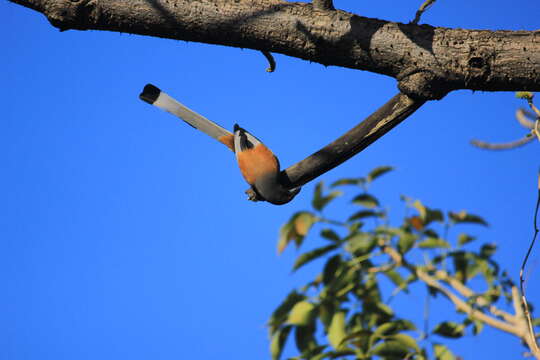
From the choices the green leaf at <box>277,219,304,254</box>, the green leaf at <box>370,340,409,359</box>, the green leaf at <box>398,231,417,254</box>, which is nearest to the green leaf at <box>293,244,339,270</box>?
the green leaf at <box>277,219,304,254</box>

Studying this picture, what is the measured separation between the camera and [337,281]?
312cm

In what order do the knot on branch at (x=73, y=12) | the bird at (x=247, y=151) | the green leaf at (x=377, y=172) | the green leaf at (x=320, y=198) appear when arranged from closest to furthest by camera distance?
the knot on branch at (x=73, y=12) < the bird at (x=247, y=151) < the green leaf at (x=320, y=198) < the green leaf at (x=377, y=172)

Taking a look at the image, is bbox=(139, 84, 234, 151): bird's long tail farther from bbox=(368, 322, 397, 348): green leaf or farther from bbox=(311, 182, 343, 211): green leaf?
bbox=(311, 182, 343, 211): green leaf

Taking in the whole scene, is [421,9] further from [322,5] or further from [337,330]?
[337,330]

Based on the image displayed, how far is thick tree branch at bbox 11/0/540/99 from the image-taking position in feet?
5.11

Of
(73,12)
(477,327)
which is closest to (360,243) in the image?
(477,327)

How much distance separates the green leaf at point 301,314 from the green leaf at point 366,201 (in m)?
0.81

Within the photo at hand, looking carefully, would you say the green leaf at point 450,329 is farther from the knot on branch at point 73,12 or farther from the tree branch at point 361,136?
the knot on branch at point 73,12

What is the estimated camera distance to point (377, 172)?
12.1 ft

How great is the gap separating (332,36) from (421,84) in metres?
0.28

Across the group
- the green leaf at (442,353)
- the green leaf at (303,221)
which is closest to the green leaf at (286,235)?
the green leaf at (303,221)

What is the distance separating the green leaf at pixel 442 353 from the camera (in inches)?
109

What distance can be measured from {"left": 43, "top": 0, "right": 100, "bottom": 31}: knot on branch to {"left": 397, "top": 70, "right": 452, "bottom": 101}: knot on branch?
0.88 m

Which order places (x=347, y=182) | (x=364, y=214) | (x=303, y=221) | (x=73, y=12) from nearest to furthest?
1. (x=73, y=12)
2. (x=303, y=221)
3. (x=364, y=214)
4. (x=347, y=182)
